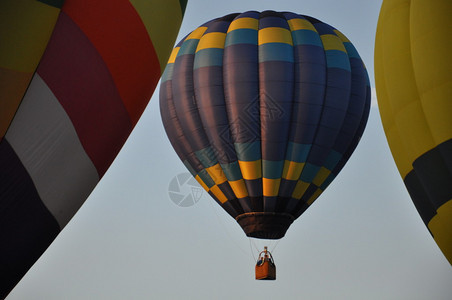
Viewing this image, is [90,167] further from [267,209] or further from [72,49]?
[267,209]

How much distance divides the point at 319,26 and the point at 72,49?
11.0 meters

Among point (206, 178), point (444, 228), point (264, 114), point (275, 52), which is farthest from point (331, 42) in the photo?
point (444, 228)

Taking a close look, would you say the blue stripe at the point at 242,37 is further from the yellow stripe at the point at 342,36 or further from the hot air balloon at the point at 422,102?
the hot air balloon at the point at 422,102

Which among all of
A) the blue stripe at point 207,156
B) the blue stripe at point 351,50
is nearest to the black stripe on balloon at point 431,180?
the blue stripe at point 207,156

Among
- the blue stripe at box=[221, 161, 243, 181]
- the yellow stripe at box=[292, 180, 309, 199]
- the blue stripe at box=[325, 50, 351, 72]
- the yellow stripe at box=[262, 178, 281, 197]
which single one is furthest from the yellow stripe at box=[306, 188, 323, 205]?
the blue stripe at box=[325, 50, 351, 72]

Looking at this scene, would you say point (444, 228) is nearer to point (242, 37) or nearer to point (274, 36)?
point (274, 36)

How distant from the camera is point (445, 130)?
219 inches

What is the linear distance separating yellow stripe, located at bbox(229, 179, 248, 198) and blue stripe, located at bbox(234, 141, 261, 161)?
0.59 m

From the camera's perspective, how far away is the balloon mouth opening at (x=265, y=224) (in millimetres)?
12977

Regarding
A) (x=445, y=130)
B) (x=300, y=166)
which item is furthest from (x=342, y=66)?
(x=445, y=130)

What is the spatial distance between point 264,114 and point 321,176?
2073 millimetres

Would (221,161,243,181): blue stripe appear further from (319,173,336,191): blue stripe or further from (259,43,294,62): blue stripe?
(259,43,294,62): blue stripe

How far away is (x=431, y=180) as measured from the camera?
230 inches

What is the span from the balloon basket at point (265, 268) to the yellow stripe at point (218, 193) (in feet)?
5.45
